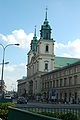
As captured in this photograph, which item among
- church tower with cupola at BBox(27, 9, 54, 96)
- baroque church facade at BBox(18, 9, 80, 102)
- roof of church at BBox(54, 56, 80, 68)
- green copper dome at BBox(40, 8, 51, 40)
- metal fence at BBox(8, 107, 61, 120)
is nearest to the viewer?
metal fence at BBox(8, 107, 61, 120)

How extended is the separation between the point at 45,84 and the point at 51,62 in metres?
11.4

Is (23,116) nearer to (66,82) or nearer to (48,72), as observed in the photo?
(66,82)

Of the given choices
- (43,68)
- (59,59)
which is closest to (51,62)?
(43,68)

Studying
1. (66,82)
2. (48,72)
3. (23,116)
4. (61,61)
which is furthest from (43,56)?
(23,116)

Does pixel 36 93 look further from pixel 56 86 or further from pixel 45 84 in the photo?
pixel 56 86

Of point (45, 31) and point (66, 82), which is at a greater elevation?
point (45, 31)

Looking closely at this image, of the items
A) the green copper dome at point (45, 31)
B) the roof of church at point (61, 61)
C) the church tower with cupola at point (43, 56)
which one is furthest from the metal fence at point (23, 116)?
the roof of church at point (61, 61)

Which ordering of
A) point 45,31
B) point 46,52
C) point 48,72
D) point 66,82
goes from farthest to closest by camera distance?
1. point 45,31
2. point 46,52
3. point 48,72
4. point 66,82

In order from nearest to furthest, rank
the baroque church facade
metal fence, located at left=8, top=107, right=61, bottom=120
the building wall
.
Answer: metal fence, located at left=8, top=107, right=61, bottom=120
the building wall
the baroque church facade

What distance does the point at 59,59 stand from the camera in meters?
138

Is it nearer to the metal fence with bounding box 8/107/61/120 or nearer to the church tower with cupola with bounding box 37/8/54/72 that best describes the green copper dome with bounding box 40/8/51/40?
the church tower with cupola with bounding box 37/8/54/72

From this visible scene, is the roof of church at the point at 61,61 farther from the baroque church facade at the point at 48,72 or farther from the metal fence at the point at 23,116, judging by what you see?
the metal fence at the point at 23,116

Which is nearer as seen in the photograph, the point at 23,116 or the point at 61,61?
the point at 23,116

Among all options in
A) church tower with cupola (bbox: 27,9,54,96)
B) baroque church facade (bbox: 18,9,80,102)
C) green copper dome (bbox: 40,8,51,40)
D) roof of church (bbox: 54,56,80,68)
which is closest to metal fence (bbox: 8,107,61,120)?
baroque church facade (bbox: 18,9,80,102)
